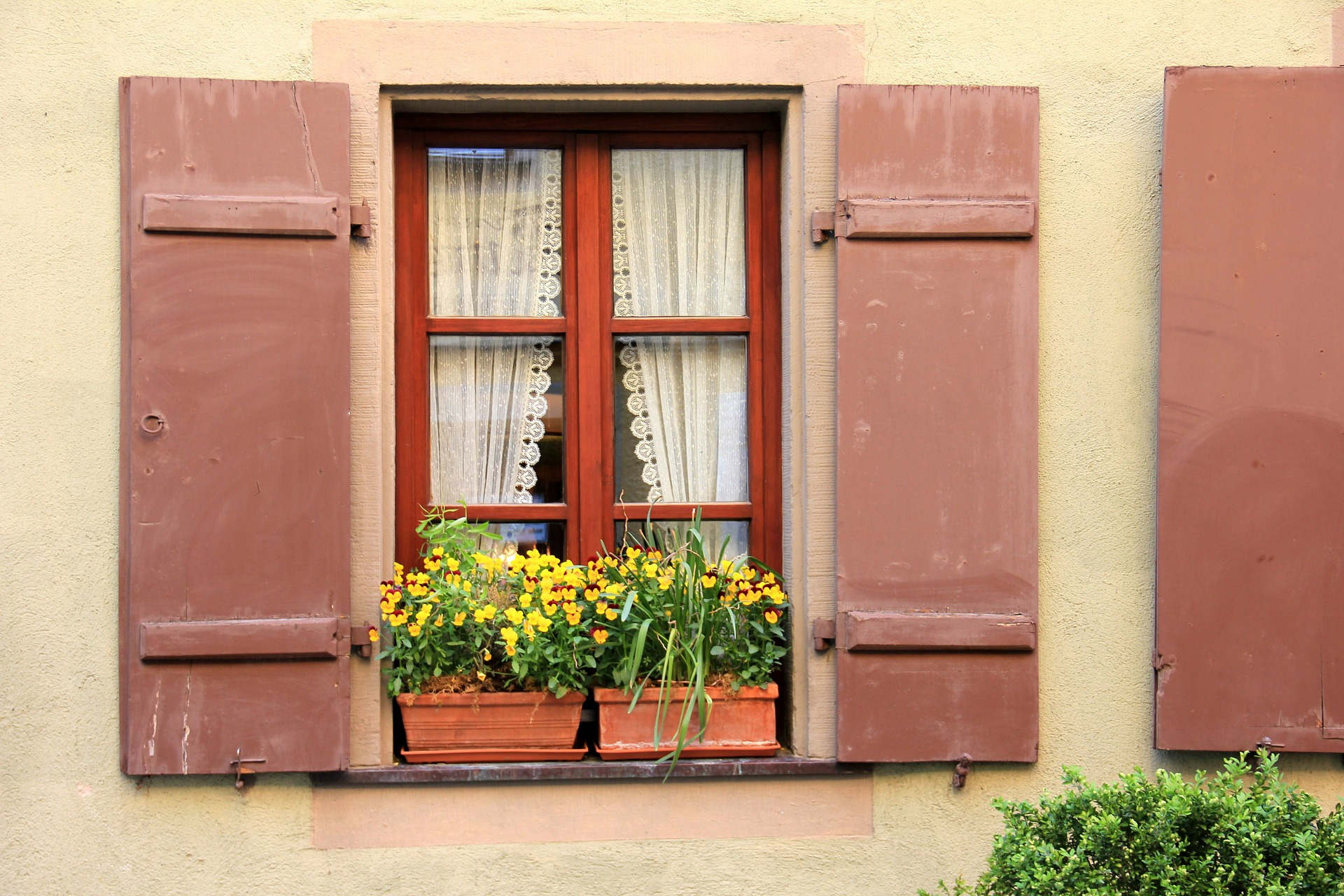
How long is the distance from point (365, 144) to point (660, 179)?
0.86 metres

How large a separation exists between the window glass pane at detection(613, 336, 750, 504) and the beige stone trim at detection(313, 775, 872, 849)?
0.84 m

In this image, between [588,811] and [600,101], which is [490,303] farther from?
[588,811]

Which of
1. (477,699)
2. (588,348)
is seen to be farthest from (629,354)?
(477,699)

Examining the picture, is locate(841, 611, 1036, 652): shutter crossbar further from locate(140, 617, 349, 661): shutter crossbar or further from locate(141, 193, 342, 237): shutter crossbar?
locate(141, 193, 342, 237): shutter crossbar

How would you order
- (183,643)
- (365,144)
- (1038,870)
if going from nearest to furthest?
(1038,870) → (183,643) → (365,144)

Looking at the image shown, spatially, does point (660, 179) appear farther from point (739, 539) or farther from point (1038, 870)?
point (1038, 870)

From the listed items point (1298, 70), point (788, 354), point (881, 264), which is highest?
point (1298, 70)

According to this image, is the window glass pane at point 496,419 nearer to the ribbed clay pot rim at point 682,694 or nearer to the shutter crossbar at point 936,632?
the ribbed clay pot rim at point 682,694

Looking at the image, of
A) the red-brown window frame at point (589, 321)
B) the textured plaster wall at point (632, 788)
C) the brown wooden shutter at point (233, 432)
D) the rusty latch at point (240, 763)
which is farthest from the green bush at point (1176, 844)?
the rusty latch at point (240, 763)

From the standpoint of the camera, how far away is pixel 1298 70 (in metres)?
3.06

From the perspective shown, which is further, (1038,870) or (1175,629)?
(1175,629)

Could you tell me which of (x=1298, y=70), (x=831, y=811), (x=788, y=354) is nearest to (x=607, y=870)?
(x=831, y=811)

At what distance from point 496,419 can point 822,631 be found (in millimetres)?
1138

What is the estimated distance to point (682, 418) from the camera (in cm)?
339
